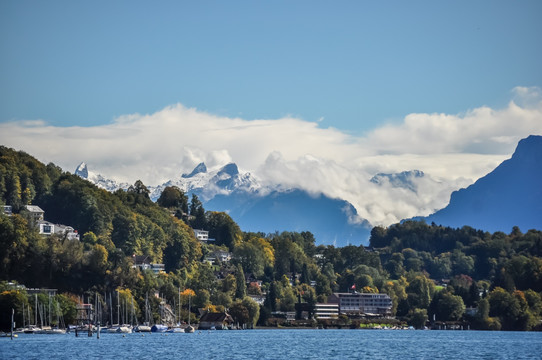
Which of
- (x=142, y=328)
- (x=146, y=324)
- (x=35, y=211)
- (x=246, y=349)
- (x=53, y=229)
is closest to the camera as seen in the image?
(x=246, y=349)

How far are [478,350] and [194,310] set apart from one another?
7817 cm

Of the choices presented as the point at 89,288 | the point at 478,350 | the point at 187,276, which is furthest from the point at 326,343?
the point at 187,276

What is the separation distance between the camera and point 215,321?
168750 millimetres

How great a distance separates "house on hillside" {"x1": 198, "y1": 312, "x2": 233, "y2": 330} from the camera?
167125 mm

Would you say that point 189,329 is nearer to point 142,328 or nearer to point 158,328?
point 158,328

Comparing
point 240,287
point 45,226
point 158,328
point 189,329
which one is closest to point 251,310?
point 240,287

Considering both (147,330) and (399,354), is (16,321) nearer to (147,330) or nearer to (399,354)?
(147,330)

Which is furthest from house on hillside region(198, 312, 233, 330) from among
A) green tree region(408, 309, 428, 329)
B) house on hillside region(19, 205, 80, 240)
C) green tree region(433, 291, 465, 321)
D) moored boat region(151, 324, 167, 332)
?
green tree region(433, 291, 465, 321)

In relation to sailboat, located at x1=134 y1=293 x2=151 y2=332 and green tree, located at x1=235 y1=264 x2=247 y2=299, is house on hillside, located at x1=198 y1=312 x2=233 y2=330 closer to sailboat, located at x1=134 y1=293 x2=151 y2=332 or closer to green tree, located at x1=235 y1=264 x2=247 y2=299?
sailboat, located at x1=134 y1=293 x2=151 y2=332

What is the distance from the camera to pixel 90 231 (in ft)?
615

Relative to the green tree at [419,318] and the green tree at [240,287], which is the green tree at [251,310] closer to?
the green tree at [240,287]

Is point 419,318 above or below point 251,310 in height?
below

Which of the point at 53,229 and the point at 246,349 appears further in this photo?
the point at 53,229

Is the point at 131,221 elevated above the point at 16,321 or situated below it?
above
